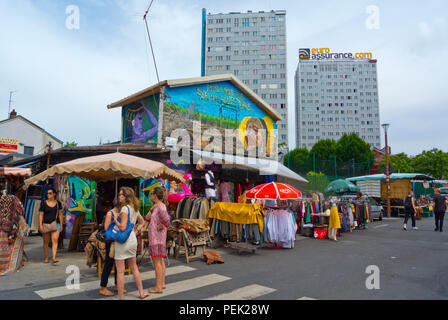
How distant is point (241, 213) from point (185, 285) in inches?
153

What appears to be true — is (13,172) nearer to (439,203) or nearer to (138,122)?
(138,122)

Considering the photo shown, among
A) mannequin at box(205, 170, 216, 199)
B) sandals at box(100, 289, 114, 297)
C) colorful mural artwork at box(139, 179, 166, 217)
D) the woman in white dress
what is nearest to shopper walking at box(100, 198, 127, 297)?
sandals at box(100, 289, 114, 297)

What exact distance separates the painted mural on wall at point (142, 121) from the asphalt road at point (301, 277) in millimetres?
7843

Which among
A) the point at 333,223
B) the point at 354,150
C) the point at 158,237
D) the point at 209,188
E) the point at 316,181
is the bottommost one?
the point at 333,223

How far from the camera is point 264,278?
20.0ft

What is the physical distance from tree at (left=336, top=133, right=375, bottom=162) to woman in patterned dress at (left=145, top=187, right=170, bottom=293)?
51.2 metres

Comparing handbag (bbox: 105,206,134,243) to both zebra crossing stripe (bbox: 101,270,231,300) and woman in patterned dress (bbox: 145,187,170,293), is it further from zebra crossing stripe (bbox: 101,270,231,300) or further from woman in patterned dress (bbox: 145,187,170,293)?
zebra crossing stripe (bbox: 101,270,231,300)

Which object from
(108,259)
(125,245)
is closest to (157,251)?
(125,245)

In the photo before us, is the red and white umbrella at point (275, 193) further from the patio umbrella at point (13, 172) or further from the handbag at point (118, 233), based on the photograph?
the patio umbrella at point (13, 172)

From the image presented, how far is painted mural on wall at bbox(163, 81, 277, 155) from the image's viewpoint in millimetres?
14305

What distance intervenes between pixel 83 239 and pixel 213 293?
563 cm

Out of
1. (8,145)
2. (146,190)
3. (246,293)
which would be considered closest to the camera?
(246,293)

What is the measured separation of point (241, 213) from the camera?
9219 millimetres
